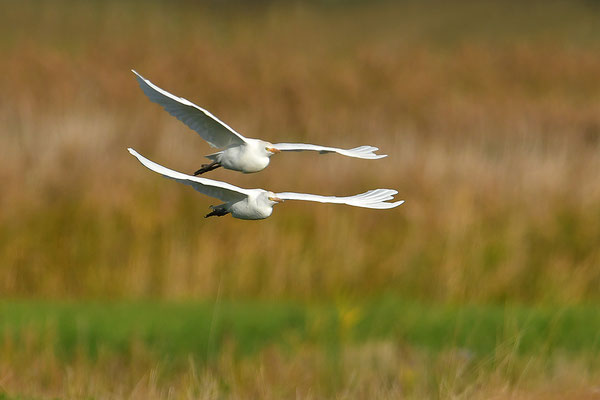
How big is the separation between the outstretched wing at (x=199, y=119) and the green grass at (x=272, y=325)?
33.5 feet

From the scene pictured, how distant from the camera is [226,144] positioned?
177 centimetres

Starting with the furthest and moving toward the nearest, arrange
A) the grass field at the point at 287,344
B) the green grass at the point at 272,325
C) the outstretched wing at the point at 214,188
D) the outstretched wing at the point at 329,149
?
the green grass at the point at 272,325
the grass field at the point at 287,344
the outstretched wing at the point at 329,149
the outstretched wing at the point at 214,188

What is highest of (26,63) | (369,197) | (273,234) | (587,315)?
(26,63)

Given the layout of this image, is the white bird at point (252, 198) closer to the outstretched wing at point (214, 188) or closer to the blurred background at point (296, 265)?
the outstretched wing at point (214, 188)

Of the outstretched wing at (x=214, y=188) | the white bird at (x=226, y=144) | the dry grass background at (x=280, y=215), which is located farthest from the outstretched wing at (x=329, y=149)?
the dry grass background at (x=280, y=215)

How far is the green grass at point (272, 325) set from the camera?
1240 centimetres

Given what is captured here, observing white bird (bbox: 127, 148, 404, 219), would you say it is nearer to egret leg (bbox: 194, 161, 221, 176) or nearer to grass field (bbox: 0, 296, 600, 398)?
egret leg (bbox: 194, 161, 221, 176)

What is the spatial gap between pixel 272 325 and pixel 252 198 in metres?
11.7

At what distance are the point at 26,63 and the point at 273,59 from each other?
18.1 ft

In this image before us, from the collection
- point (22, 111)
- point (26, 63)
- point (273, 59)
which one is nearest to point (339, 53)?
point (273, 59)

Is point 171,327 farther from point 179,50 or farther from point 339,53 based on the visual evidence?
point 339,53

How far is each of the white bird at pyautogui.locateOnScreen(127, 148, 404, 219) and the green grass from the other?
10.3m

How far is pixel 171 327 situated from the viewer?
12.9 meters

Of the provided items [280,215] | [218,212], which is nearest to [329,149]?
[218,212]
